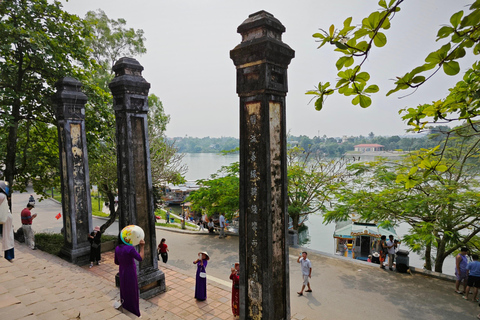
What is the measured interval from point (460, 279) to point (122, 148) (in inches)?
361

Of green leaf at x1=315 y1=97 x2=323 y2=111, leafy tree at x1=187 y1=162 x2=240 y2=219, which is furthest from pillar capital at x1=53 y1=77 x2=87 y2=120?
green leaf at x1=315 y1=97 x2=323 y2=111

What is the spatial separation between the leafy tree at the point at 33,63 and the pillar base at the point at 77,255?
3.54 metres

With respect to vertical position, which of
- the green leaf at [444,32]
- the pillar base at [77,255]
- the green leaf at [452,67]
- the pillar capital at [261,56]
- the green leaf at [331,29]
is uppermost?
the pillar capital at [261,56]

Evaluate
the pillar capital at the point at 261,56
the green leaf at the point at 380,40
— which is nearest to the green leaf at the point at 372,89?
the green leaf at the point at 380,40

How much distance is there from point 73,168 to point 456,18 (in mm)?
8254

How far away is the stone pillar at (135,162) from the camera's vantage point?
578cm

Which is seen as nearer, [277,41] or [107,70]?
[277,41]

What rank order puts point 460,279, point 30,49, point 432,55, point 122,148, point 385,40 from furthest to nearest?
point 30,49
point 460,279
point 122,148
point 385,40
point 432,55

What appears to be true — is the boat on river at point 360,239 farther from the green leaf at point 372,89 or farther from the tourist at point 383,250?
the green leaf at point 372,89

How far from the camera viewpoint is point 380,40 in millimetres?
1697

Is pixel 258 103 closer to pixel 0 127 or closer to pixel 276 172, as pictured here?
pixel 276 172

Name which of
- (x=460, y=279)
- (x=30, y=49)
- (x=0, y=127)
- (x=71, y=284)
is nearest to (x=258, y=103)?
(x=71, y=284)

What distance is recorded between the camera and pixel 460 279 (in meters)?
7.18

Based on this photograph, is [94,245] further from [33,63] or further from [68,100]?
[33,63]
